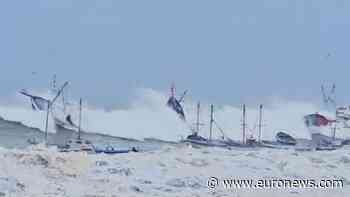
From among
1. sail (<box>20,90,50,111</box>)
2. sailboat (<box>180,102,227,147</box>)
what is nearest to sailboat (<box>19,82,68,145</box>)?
sail (<box>20,90,50,111</box>)

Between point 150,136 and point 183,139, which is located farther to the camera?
point 150,136

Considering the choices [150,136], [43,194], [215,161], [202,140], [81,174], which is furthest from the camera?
[150,136]

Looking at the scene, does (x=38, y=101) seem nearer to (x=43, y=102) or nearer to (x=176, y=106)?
(x=43, y=102)

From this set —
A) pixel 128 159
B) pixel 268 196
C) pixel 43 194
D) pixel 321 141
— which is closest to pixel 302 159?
pixel 128 159

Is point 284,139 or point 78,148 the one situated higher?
point 284,139

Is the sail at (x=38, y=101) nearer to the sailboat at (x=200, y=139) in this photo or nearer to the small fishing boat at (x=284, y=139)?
the sailboat at (x=200, y=139)

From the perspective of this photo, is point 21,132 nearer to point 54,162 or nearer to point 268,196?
point 54,162

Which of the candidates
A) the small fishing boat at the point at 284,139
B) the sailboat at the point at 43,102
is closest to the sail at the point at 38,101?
the sailboat at the point at 43,102

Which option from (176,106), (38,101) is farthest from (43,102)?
(176,106)

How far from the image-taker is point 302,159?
8617mm

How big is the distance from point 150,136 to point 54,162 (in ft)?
42.3

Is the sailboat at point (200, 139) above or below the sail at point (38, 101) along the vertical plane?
below

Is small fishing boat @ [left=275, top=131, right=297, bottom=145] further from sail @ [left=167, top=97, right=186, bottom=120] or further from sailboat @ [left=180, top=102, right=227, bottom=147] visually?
sail @ [left=167, top=97, right=186, bottom=120]

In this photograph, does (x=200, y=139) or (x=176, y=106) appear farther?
(x=176, y=106)
